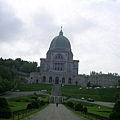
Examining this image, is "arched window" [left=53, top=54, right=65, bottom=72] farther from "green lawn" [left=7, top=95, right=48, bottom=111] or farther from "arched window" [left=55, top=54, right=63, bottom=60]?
"green lawn" [left=7, top=95, right=48, bottom=111]

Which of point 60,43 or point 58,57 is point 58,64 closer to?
point 58,57

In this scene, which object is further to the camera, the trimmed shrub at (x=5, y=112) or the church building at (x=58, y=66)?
the church building at (x=58, y=66)

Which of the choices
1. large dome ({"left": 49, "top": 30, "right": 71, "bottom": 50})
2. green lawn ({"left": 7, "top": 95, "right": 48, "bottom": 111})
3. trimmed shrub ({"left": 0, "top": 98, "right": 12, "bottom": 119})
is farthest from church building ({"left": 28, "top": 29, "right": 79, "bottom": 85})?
trimmed shrub ({"left": 0, "top": 98, "right": 12, "bottom": 119})

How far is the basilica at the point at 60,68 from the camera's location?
122m

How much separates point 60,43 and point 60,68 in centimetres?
1350

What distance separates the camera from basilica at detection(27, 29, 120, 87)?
121500 millimetres

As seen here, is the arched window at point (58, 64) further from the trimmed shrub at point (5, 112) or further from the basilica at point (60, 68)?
the trimmed shrub at point (5, 112)

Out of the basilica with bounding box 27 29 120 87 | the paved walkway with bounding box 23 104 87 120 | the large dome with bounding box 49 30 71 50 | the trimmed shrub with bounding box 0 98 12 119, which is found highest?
the large dome with bounding box 49 30 71 50

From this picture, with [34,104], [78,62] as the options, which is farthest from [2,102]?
[78,62]

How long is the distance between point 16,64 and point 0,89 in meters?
87.6

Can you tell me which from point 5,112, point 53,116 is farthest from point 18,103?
point 5,112

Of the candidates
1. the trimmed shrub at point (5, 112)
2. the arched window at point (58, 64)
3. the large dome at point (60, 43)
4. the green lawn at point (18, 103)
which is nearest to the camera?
the trimmed shrub at point (5, 112)

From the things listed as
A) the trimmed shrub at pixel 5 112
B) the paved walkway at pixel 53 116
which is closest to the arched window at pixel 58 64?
the paved walkway at pixel 53 116

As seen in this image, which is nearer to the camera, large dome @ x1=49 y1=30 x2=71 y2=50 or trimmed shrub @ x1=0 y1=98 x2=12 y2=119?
trimmed shrub @ x1=0 y1=98 x2=12 y2=119
